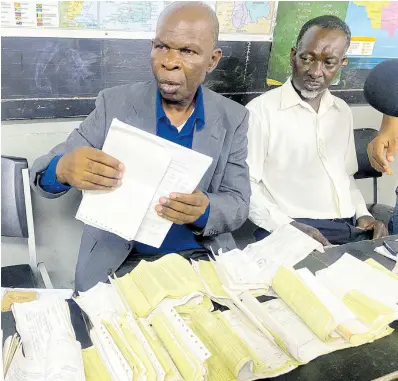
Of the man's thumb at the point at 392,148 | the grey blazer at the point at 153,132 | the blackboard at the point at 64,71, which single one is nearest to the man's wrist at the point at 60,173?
the grey blazer at the point at 153,132

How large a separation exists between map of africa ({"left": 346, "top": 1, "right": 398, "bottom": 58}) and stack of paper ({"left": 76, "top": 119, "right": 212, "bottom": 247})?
5.23ft

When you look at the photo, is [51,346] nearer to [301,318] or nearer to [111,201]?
[111,201]

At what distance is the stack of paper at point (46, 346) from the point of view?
0.71 meters

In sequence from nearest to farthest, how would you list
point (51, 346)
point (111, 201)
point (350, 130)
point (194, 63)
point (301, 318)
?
point (51, 346)
point (301, 318)
point (111, 201)
point (194, 63)
point (350, 130)

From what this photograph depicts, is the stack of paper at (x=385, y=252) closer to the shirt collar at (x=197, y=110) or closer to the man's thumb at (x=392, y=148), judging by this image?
the man's thumb at (x=392, y=148)

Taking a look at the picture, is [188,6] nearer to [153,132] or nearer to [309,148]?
[153,132]

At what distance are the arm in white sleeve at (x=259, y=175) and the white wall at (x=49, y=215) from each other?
2.42 feet

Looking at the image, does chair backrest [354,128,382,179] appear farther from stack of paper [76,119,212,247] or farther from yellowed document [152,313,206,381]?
yellowed document [152,313,206,381]

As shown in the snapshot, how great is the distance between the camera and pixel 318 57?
1790 mm

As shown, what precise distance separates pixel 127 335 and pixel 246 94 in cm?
154

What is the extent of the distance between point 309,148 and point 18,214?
1.21 meters

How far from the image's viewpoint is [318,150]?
1.94 m

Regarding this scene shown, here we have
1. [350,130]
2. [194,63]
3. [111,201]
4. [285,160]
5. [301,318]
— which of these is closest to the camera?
[301,318]

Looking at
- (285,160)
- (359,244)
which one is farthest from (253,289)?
(285,160)
